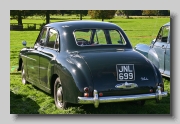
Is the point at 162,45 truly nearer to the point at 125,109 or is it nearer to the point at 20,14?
the point at 125,109

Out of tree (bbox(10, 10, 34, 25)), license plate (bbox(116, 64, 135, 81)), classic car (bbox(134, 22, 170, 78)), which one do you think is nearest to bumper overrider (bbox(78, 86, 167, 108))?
license plate (bbox(116, 64, 135, 81))

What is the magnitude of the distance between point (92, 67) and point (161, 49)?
145 inches

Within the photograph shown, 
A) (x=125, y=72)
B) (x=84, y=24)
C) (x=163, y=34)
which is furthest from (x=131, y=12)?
(x=163, y=34)

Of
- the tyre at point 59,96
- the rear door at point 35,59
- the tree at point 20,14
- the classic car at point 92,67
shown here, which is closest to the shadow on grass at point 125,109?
the tyre at point 59,96

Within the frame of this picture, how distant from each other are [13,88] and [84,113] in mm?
2184

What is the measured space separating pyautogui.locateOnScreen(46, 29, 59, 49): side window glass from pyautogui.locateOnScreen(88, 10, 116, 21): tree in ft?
2.54

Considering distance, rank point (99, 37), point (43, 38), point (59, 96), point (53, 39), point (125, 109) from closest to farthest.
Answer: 1. point (59, 96)
2. point (125, 109)
3. point (99, 37)
4. point (53, 39)
5. point (43, 38)

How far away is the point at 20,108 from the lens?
8.23m

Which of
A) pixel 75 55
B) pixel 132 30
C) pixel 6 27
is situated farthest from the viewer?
pixel 132 30

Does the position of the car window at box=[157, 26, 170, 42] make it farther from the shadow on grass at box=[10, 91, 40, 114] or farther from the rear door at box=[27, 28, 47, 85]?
the shadow on grass at box=[10, 91, 40, 114]

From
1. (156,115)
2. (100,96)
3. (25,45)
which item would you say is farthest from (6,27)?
(156,115)

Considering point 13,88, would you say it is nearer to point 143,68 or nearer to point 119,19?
point 119,19

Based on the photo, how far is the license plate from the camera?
7.13 m

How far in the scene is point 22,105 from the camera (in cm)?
836
